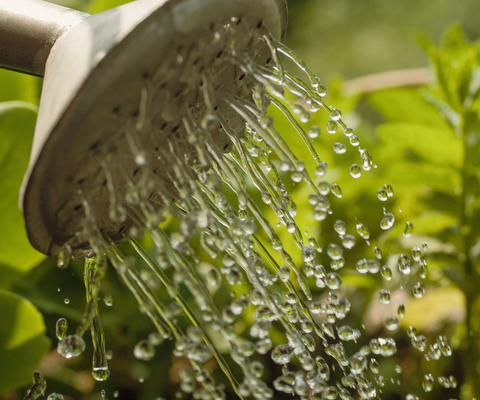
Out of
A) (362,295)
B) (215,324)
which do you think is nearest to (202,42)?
(215,324)

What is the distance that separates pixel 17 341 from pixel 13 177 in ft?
0.69

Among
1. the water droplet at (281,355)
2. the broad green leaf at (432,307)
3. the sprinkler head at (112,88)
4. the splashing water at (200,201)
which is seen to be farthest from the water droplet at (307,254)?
the broad green leaf at (432,307)

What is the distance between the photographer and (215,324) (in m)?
0.43

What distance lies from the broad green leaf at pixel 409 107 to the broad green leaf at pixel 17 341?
0.70 m

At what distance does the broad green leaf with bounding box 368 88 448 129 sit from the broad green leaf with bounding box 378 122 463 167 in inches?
3.4

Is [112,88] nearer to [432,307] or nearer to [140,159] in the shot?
[140,159]

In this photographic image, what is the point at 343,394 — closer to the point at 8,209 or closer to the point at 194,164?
the point at 194,164

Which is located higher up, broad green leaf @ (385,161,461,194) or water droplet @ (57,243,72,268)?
water droplet @ (57,243,72,268)

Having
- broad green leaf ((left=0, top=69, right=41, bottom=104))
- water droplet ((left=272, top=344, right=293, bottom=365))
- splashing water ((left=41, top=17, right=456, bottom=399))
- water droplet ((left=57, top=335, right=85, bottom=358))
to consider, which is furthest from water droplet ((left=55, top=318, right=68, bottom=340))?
broad green leaf ((left=0, top=69, right=41, bottom=104))

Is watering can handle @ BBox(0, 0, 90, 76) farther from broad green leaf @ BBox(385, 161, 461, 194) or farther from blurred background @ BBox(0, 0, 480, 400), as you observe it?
broad green leaf @ BBox(385, 161, 461, 194)

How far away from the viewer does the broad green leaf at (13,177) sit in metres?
0.57

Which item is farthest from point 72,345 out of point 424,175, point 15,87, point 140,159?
point 424,175

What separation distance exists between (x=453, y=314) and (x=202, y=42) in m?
0.94

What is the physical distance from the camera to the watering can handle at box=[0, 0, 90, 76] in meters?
0.36
